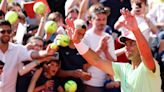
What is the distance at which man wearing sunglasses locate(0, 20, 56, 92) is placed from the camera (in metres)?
6.30

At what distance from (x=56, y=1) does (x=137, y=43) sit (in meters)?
5.24

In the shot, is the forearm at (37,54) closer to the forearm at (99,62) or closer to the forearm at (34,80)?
the forearm at (34,80)

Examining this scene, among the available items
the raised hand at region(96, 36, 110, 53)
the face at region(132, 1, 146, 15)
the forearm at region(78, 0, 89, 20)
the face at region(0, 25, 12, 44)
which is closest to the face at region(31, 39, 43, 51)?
the face at region(0, 25, 12, 44)

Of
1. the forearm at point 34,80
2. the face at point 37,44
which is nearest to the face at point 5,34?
the face at point 37,44

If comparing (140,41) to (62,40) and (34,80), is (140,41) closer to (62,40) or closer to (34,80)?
(62,40)

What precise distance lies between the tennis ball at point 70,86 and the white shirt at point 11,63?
69 centimetres

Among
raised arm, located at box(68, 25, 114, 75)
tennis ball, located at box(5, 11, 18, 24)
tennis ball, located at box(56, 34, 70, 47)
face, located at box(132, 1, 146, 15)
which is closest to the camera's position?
raised arm, located at box(68, 25, 114, 75)

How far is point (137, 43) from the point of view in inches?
166

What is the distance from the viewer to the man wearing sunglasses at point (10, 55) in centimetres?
630

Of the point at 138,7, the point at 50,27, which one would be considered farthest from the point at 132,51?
the point at 138,7

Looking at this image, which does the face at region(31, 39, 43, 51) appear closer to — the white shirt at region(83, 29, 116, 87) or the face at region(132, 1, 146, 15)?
the white shirt at region(83, 29, 116, 87)

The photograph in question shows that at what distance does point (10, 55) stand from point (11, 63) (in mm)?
116

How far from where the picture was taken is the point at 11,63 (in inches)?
253

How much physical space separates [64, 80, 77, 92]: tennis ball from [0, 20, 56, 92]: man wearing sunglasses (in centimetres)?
57
